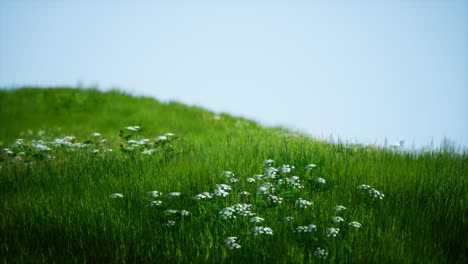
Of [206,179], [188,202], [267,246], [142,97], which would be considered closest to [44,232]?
[188,202]

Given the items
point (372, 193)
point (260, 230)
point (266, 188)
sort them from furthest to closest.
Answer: point (372, 193) → point (266, 188) → point (260, 230)

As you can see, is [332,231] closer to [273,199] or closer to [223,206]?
[273,199]

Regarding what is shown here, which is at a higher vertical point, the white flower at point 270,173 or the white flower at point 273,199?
the white flower at point 270,173

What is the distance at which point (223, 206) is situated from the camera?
649 cm

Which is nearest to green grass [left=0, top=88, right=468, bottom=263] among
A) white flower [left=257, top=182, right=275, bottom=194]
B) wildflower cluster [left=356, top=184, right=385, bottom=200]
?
wildflower cluster [left=356, top=184, right=385, bottom=200]

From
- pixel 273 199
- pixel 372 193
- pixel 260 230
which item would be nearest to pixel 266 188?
pixel 273 199

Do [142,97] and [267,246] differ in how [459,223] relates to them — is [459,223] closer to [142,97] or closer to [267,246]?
[267,246]

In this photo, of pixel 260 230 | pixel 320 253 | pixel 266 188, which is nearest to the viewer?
pixel 260 230

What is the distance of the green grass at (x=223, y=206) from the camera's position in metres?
5.48

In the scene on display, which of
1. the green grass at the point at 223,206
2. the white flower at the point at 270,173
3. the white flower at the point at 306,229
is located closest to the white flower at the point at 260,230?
the green grass at the point at 223,206

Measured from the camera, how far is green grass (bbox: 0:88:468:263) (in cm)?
548

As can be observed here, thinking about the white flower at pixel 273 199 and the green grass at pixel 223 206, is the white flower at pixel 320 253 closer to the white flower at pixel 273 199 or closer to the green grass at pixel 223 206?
the green grass at pixel 223 206

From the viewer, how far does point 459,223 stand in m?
6.39

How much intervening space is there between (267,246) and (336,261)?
2.56 ft
